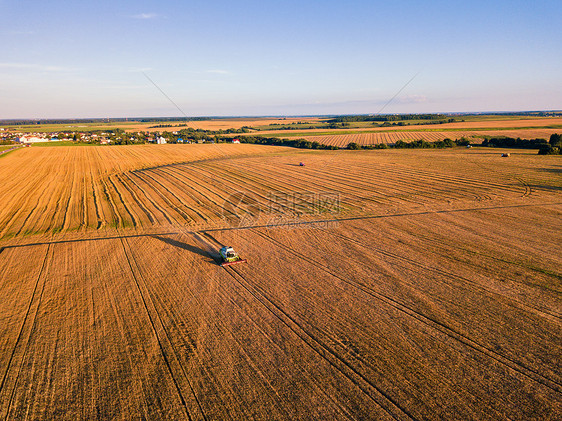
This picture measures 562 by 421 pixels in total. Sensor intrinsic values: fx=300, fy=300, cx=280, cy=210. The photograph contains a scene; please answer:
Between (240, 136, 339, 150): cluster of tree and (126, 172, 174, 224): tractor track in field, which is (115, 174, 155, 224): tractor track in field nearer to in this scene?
(126, 172, 174, 224): tractor track in field

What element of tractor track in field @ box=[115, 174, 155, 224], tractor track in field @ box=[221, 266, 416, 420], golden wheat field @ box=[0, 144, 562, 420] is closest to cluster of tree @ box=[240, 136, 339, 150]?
tractor track in field @ box=[115, 174, 155, 224]

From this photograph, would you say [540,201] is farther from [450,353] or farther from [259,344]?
[259,344]

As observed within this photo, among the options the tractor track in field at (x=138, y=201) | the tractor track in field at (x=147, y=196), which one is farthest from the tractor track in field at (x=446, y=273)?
the tractor track in field at (x=138, y=201)

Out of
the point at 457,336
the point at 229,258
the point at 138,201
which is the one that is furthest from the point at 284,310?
the point at 138,201

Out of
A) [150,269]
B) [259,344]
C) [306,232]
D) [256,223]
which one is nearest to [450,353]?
[259,344]

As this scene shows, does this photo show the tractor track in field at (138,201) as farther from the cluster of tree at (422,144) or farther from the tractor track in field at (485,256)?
the cluster of tree at (422,144)

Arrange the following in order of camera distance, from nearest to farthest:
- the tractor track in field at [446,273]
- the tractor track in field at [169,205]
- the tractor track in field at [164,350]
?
the tractor track in field at [164,350]
the tractor track in field at [446,273]
the tractor track in field at [169,205]

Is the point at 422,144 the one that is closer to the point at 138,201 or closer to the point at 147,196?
the point at 147,196
